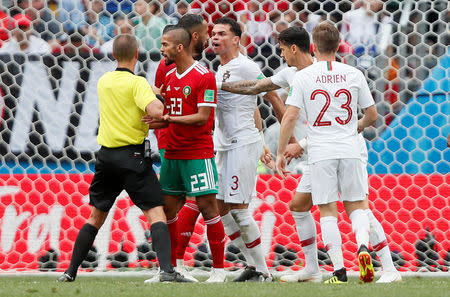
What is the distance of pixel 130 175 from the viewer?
5930 mm

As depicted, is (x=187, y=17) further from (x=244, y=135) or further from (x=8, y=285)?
(x=8, y=285)

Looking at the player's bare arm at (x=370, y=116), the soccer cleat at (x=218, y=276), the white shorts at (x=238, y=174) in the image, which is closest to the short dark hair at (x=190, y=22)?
the white shorts at (x=238, y=174)

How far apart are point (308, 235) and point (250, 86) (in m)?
1.06

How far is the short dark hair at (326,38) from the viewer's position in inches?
Answer: 229

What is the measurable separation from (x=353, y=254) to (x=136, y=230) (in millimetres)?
1662

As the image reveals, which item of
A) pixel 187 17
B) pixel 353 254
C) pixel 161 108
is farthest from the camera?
pixel 353 254

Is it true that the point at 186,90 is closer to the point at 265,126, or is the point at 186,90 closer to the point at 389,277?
the point at 389,277

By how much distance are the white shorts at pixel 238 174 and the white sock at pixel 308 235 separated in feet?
1.20

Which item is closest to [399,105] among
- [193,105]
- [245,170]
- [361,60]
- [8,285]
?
[361,60]

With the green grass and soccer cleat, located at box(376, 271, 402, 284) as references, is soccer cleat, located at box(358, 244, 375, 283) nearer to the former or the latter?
the green grass

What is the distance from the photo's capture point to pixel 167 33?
6.21m

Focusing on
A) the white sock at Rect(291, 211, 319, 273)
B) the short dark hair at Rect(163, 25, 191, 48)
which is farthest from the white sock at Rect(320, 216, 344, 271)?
the short dark hair at Rect(163, 25, 191, 48)

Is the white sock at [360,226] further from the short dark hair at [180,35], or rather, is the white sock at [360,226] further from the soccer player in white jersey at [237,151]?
the short dark hair at [180,35]

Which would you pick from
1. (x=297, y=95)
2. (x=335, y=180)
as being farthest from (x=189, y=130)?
(x=335, y=180)
